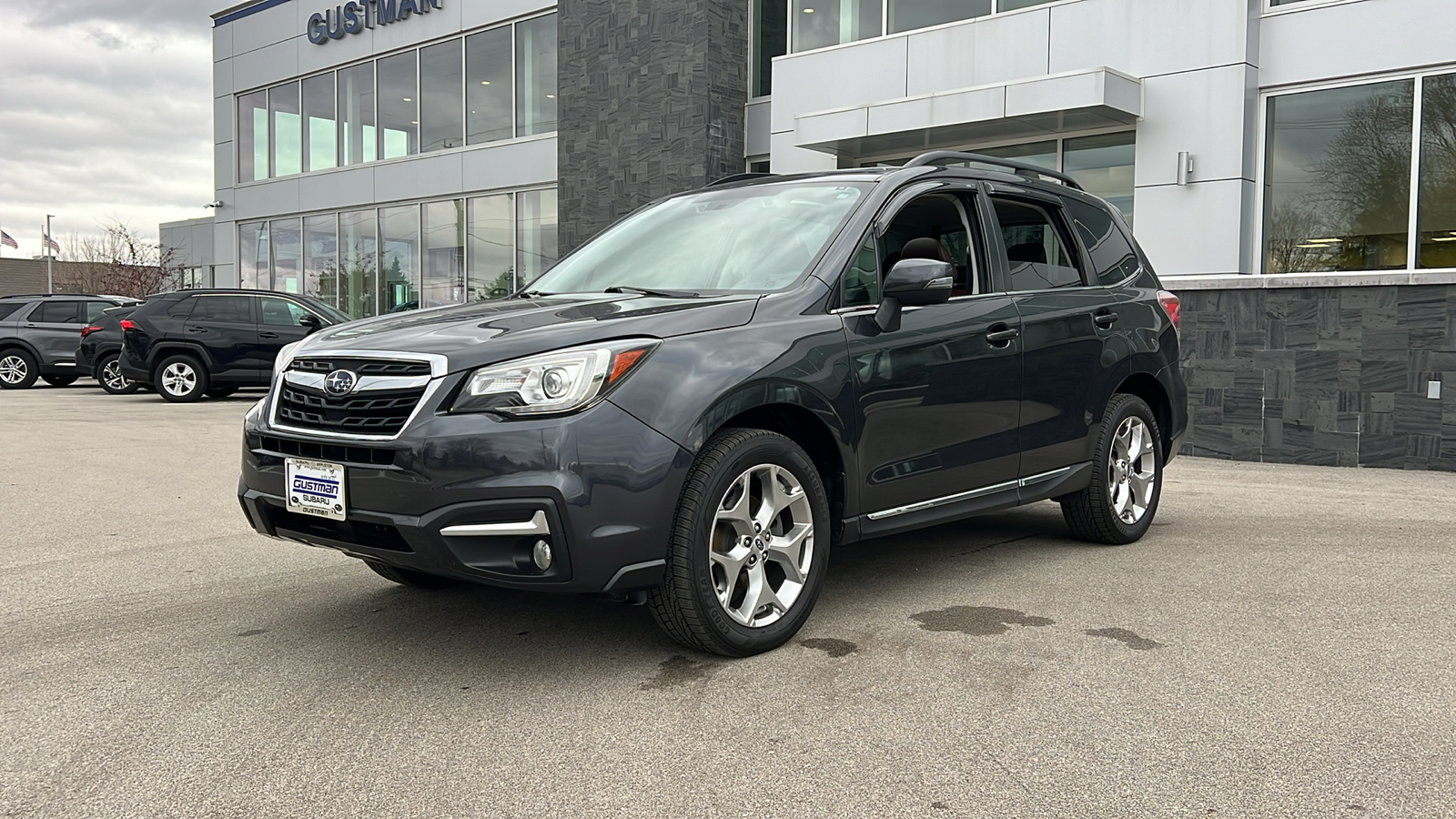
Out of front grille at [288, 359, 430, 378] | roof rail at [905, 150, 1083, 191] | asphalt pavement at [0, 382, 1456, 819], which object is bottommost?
asphalt pavement at [0, 382, 1456, 819]

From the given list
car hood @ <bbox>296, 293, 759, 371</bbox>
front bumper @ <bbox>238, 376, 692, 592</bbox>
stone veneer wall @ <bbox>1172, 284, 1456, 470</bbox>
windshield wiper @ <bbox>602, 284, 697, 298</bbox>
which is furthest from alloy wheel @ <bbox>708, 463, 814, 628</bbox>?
stone veneer wall @ <bbox>1172, 284, 1456, 470</bbox>

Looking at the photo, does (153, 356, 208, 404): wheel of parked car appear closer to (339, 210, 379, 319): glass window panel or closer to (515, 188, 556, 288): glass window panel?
(515, 188, 556, 288): glass window panel

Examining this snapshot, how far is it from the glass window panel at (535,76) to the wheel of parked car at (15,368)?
31.6ft

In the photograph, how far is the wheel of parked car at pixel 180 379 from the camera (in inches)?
675

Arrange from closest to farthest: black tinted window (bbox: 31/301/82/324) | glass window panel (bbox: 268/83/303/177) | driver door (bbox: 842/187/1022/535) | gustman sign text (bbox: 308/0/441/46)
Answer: driver door (bbox: 842/187/1022/535)
black tinted window (bbox: 31/301/82/324)
gustman sign text (bbox: 308/0/441/46)
glass window panel (bbox: 268/83/303/177)

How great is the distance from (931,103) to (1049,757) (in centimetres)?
1139

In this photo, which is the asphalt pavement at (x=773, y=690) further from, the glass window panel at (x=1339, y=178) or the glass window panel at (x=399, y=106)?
the glass window panel at (x=399, y=106)

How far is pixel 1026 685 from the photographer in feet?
12.5

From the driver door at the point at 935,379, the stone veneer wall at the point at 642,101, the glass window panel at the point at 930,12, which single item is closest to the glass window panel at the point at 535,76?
the stone veneer wall at the point at 642,101

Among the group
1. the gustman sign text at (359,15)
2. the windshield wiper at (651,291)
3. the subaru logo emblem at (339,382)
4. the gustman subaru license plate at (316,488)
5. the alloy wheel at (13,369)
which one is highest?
the gustman sign text at (359,15)

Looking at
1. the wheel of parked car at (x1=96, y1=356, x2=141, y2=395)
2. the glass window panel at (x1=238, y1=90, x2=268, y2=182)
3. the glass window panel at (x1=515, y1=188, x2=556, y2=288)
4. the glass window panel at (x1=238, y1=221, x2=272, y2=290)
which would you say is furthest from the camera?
the glass window panel at (x1=238, y1=221, x2=272, y2=290)

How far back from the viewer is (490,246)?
2195cm

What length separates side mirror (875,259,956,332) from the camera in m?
4.43

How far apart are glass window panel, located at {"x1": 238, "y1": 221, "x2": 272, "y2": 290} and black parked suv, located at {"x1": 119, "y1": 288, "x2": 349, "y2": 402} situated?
10836mm
